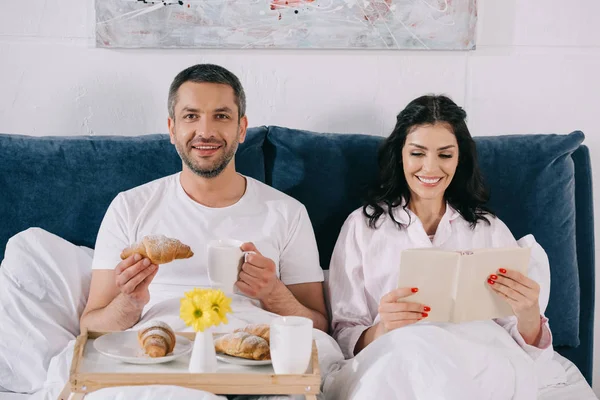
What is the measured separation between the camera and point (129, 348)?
1.72 m

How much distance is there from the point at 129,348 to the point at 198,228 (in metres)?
0.56

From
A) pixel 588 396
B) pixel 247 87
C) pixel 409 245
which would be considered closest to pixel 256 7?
pixel 247 87

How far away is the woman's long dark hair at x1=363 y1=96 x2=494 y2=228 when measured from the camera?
2275 mm

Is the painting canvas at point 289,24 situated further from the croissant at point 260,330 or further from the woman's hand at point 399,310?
the croissant at point 260,330

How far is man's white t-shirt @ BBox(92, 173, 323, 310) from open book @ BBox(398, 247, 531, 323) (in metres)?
0.49

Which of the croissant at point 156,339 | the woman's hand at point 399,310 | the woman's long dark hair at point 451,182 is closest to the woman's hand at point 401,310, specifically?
the woman's hand at point 399,310

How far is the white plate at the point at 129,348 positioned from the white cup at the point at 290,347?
235mm

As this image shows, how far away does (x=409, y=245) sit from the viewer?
88.7 inches

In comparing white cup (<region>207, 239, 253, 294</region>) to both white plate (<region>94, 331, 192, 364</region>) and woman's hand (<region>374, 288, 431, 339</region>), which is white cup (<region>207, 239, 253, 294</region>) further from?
woman's hand (<region>374, 288, 431, 339</region>)

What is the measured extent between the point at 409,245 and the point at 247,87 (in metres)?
0.83

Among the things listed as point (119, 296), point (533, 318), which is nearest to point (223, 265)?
point (119, 296)

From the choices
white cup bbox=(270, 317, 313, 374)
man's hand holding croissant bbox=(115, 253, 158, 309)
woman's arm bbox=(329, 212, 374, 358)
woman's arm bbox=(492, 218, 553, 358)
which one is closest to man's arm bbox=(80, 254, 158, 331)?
man's hand holding croissant bbox=(115, 253, 158, 309)

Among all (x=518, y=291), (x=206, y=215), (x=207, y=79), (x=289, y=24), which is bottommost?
(x=518, y=291)

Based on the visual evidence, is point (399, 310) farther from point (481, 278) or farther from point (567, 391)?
point (567, 391)
